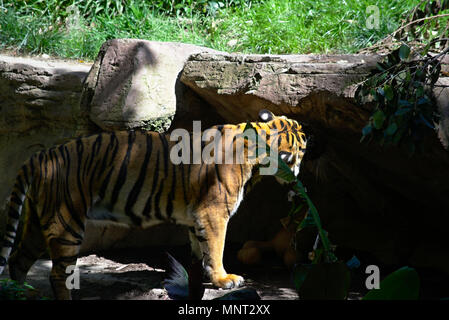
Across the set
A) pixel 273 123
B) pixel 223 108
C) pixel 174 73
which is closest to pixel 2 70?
pixel 174 73

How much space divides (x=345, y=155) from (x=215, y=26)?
3.57m

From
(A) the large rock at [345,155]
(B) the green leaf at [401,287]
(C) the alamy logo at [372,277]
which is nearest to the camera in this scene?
(B) the green leaf at [401,287]

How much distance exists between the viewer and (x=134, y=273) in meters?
5.38

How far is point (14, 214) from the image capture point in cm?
413

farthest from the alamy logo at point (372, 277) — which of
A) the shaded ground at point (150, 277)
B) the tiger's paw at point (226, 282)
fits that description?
the tiger's paw at point (226, 282)

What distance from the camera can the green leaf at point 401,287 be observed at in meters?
2.49

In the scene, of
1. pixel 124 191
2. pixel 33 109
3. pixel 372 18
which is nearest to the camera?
pixel 124 191

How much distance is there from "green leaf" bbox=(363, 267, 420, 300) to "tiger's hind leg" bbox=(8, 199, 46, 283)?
9.62 ft

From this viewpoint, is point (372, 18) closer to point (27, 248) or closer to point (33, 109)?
point (33, 109)

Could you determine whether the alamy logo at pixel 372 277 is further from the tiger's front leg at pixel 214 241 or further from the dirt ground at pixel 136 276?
the tiger's front leg at pixel 214 241

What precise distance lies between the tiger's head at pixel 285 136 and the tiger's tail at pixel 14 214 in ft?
6.43

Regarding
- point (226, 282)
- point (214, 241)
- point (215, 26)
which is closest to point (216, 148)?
point (214, 241)

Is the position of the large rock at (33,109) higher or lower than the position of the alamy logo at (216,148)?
higher
